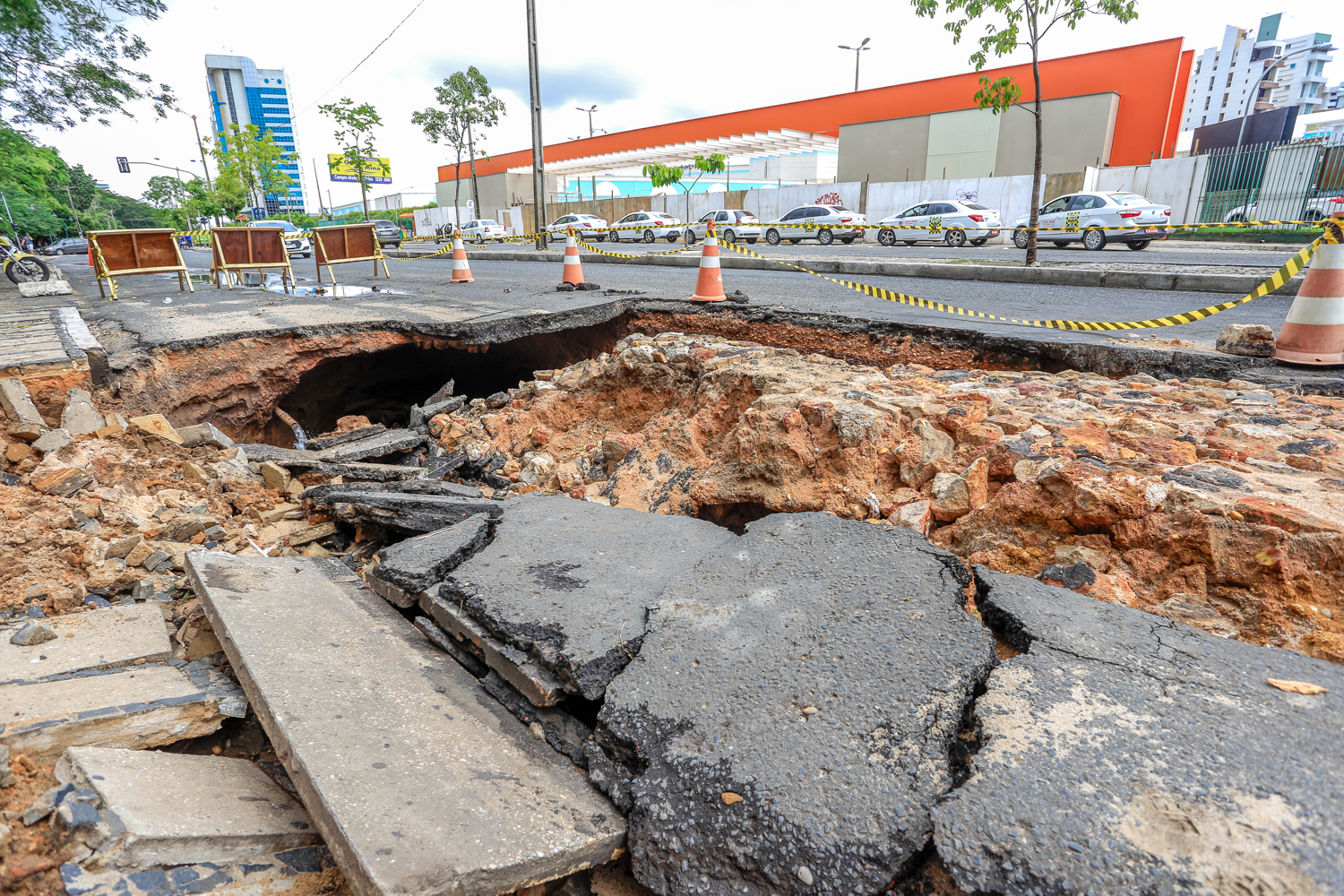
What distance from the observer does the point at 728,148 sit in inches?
1307

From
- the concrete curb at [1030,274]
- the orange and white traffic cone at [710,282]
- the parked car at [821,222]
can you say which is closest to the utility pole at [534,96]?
the concrete curb at [1030,274]

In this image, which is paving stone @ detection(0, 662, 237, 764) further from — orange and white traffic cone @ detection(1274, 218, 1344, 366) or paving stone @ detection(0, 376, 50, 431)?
orange and white traffic cone @ detection(1274, 218, 1344, 366)

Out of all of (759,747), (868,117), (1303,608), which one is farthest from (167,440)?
(868,117)

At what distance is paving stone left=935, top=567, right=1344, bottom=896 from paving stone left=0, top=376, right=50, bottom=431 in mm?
5005

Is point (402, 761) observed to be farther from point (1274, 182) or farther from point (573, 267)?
point (1274, 182)

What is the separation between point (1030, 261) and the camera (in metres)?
10.7

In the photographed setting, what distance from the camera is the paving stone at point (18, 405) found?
12.3ft

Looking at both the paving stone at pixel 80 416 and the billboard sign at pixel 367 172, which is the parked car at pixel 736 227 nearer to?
the billboard sign at pixel 367 172

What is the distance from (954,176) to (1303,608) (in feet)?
98.6

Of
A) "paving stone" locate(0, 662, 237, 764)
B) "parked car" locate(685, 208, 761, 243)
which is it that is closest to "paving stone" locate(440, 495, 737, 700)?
"paving stone" locate(0, 662, 237, 764)

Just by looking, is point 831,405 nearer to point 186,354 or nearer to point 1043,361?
point 1043,361

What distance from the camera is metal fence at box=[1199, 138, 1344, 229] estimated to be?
17.3 meters

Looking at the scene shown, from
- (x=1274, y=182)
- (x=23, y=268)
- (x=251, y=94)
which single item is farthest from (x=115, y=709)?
(x=251, y=94)

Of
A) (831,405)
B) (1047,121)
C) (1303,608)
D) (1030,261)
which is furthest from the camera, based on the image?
(1047,121)
